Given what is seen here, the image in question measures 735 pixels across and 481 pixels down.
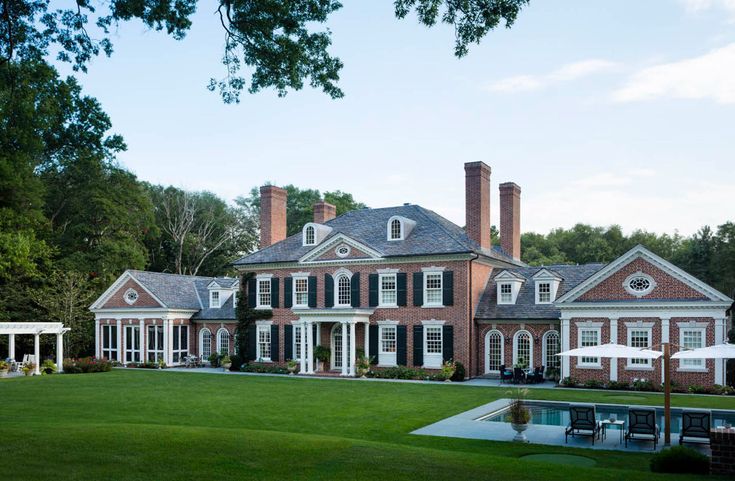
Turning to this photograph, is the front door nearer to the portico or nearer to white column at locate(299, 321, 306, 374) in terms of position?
the portico

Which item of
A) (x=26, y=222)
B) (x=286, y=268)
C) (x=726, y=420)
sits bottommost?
(x=726, y=420)

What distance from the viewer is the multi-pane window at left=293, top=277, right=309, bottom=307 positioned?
38.5 meters

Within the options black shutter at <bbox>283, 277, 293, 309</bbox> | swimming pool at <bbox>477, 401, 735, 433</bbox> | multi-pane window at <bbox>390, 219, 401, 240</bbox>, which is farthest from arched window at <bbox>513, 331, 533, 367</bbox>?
black shutter at <bbox>283, 277, 293, 309</bbox>

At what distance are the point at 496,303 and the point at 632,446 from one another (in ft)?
60.8

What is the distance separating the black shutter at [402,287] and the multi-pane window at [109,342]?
68.4ft

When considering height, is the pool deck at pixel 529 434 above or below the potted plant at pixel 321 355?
above

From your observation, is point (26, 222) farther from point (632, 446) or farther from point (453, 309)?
point (632, 446)

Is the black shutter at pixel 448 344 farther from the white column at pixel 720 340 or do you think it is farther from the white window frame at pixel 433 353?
the white column at pixel 720 340

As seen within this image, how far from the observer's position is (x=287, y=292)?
39.1 m

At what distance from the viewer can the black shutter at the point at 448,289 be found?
34159mm

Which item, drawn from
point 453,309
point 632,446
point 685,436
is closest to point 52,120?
point 632,446

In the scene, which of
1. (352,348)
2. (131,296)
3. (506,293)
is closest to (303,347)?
(352,348)

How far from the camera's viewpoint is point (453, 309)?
34.1 m

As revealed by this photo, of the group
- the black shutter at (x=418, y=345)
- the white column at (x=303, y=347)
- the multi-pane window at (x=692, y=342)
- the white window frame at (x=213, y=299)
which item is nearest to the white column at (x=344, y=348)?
the white column at (x=303, y=347)
